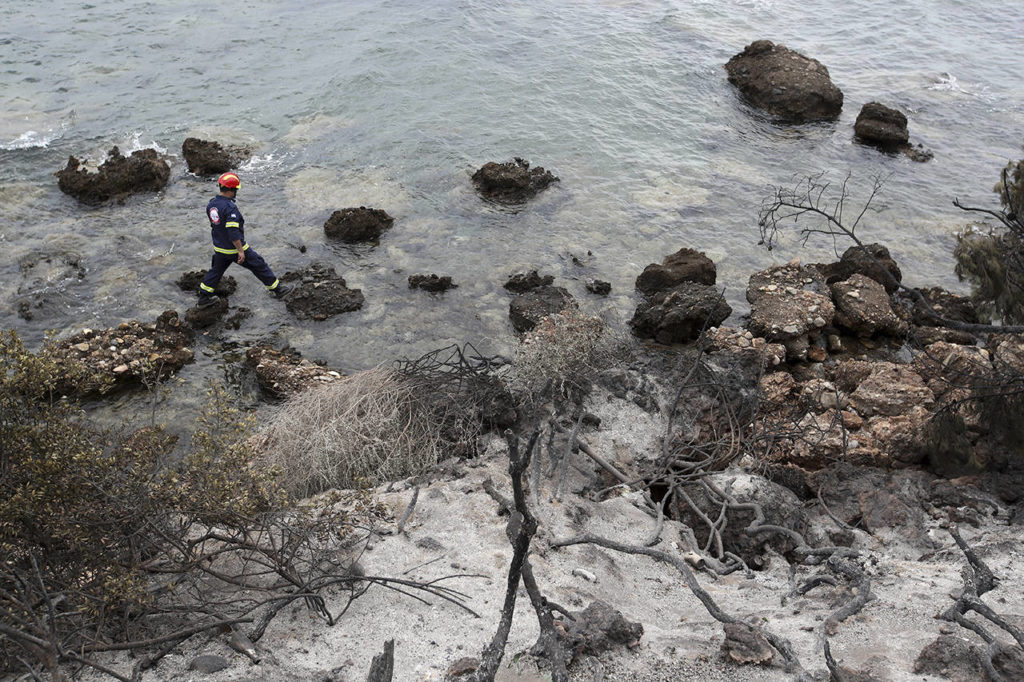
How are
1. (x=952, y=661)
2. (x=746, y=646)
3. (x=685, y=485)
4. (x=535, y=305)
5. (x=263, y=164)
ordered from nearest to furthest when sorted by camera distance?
(x=952, y=661) < (x=746, y=646) < (x=685, y=485) < (x=535, y=305) < (x=263, y=164)

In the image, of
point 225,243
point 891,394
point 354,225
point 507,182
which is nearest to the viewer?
point 891,394

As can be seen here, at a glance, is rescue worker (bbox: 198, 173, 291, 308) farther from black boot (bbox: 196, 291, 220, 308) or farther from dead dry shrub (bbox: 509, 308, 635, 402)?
dead dry shrub (bbox: 509, 308, 635, 402)

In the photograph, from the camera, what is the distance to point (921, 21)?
21.6m

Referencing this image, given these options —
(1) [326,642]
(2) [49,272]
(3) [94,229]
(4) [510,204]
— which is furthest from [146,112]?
(1) [326,642]

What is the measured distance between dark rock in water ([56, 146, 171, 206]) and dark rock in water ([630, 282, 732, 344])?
25.9 feet

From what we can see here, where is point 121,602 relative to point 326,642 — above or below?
above

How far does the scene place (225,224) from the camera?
32.1 feet

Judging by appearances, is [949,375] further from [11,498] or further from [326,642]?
[11,498]

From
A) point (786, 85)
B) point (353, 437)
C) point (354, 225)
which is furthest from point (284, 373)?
point (786, 85)

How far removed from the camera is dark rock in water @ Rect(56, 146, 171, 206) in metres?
12.0

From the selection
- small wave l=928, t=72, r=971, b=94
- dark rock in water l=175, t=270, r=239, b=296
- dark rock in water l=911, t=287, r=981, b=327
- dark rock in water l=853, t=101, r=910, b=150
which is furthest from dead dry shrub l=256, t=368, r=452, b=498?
small wave l=928, t=72, r=971, b=94

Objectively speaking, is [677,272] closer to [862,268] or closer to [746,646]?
[862,268]

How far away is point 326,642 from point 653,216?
9402 mm

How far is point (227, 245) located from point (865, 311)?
8257 mm
